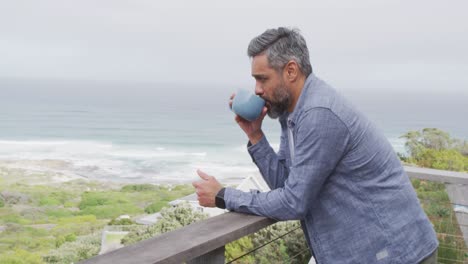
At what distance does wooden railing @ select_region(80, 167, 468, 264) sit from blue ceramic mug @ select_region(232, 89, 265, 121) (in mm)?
289

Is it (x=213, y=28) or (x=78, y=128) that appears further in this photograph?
(x=213, y=28)

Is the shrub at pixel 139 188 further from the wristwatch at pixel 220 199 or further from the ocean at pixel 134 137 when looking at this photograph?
the wristwatch at pixel 220 199

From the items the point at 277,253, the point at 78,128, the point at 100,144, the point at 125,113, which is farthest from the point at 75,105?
the point at 277,253

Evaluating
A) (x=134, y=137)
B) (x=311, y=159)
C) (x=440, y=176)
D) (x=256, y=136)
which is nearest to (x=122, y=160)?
(x=134, y=137)

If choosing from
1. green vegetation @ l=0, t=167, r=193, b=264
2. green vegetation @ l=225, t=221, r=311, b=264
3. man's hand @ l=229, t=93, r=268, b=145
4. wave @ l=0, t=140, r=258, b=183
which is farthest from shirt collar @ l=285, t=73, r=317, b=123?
wave @ l=0, t=140, r=258, b=183

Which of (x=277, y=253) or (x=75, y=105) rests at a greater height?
(x=277, y=253)

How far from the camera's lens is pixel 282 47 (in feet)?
4.77

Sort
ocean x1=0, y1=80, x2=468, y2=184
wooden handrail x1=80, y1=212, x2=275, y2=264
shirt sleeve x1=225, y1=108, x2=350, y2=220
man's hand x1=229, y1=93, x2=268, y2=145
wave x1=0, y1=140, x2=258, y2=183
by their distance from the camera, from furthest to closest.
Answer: ocean x1=0, y1=80, x2=468, y2=184 → wave x1=0, y1=140, x2=258, y2=183 → man's hand x1=229, y1=93, x2=268, y2=145 → shirt sleeve x1=225, y1=108, x2=350, y2=220 → wooden handrail x1=80, y1=212, x2=275, y2=264

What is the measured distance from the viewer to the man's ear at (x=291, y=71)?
57.5 inches

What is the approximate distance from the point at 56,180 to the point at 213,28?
57.5 m

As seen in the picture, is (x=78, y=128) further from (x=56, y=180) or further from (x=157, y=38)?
(x=157, y=38)

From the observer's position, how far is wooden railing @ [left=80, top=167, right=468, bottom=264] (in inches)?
43.6

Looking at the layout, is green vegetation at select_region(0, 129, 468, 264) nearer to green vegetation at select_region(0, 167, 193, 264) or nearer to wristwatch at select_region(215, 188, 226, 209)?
green vegetation at select_region(0, 167, 193, 264)

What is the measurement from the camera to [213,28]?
100938 mm
